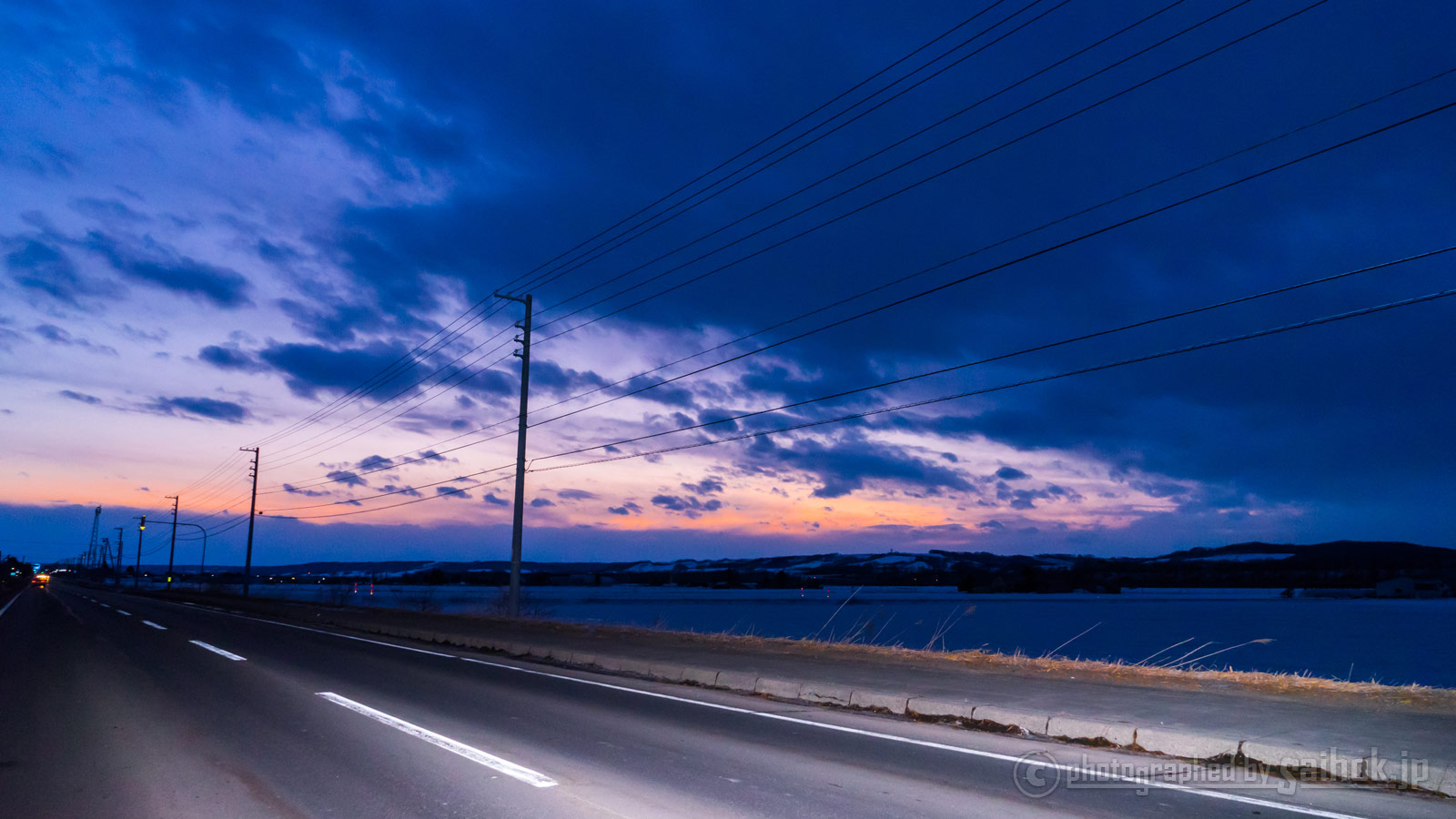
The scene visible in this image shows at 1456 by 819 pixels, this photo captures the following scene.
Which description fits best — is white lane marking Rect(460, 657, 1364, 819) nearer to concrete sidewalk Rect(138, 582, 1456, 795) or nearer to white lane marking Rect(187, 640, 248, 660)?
concrete sidewalk Rect(138, 582, 1456, 795)

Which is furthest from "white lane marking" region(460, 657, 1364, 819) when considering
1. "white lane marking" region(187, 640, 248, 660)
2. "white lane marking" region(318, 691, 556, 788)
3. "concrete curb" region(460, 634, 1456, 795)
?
"white lane marking" region(187, 640, 248, 660)

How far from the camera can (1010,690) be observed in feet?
35.6

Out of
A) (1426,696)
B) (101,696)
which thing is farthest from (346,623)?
(1426,696)

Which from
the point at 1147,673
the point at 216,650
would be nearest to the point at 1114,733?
the point at 1147,673

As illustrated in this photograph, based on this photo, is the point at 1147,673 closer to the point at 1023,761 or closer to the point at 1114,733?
the point at 1114,733

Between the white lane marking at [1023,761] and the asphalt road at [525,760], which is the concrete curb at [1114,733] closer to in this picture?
the asphalt road at [525,760]

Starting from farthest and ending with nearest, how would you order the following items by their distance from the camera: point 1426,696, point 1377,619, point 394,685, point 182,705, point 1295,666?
point 1377,619
point 1295,666
point 394,685
point 182,705
point 1426,696

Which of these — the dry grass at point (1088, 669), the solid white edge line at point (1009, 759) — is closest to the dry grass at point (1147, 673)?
the dry grass at point (1088, 669)

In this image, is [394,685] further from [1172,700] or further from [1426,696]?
[1426,696]

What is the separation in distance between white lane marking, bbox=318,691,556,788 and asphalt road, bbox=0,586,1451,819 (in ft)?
0.10

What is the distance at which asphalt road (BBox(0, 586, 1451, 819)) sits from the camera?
239 inches

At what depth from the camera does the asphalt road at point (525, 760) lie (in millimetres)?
6070

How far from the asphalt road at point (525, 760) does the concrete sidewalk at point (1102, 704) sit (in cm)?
48

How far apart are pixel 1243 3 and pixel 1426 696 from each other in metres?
9.48
